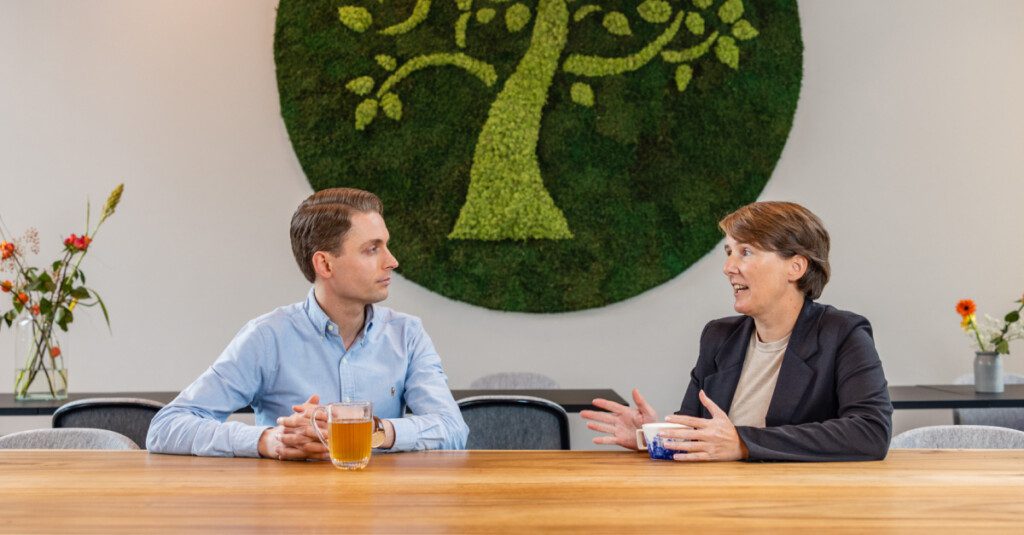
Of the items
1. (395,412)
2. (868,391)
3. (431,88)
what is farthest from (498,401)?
(431,88)

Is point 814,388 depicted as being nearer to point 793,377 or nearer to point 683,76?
point 793,377

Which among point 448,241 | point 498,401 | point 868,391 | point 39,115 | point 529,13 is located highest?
point 529,13

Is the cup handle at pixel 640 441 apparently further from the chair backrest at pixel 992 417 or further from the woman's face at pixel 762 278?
the chair backrest at pixel 992 417

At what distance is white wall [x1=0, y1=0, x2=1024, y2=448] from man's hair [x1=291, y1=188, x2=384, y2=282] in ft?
7.04

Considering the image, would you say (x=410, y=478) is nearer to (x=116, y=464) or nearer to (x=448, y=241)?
(x=116, y=464)

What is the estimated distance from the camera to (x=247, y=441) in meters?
1.84

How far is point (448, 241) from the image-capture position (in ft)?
14.4

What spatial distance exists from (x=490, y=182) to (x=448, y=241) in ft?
1.05

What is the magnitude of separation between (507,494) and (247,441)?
0.63m

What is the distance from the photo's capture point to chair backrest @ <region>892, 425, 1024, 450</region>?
2191 millimetres

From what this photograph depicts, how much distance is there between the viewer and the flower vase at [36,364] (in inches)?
144

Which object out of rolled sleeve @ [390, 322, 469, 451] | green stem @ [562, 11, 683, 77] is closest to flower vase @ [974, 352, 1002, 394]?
green stem @ [562, 11, 683, 77]

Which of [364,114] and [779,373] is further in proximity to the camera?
[364,114]

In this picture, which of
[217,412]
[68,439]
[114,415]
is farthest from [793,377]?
[114,415]
